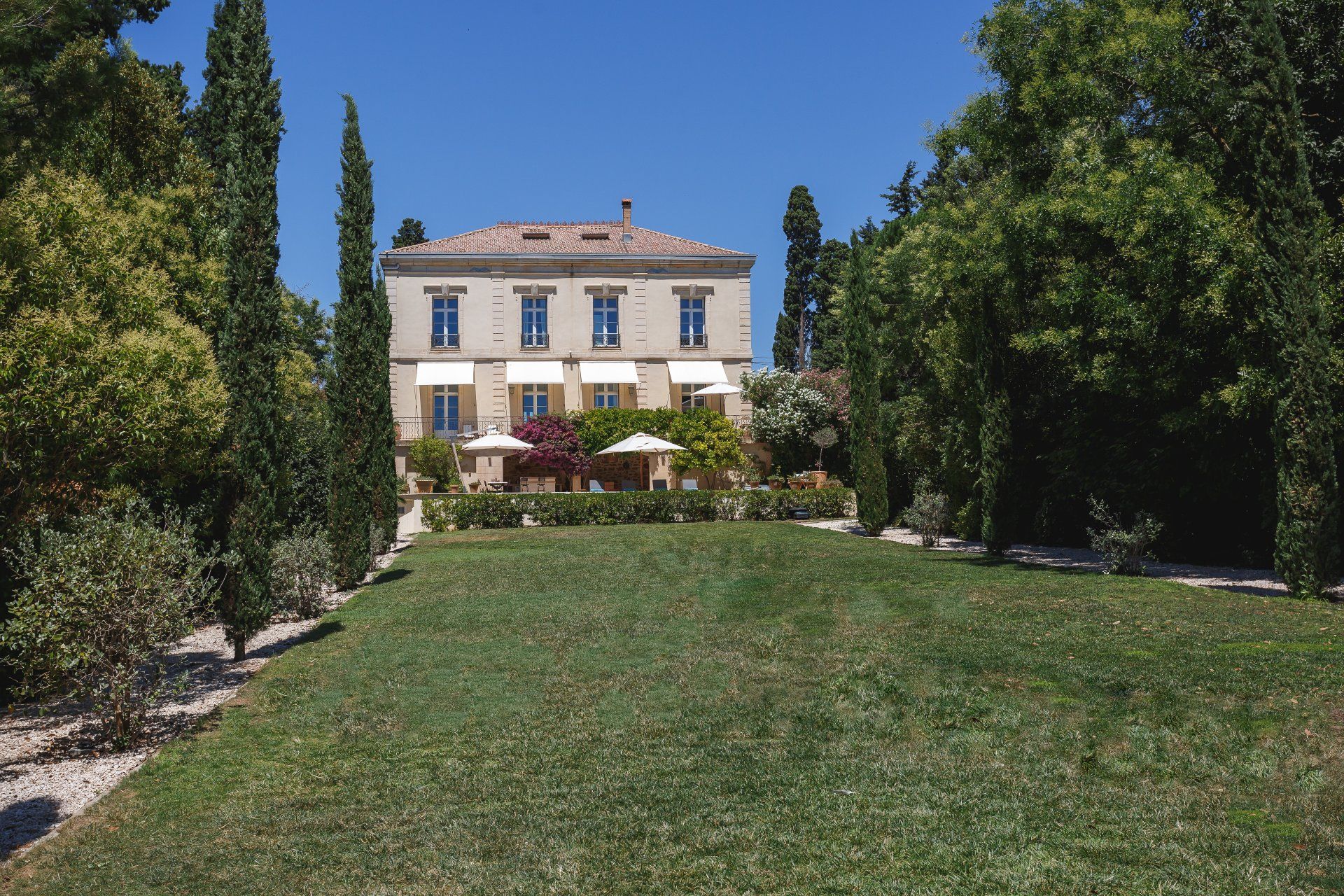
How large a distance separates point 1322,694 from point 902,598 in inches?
221

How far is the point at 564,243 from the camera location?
122 ft

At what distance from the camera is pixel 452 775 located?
20.7 ft

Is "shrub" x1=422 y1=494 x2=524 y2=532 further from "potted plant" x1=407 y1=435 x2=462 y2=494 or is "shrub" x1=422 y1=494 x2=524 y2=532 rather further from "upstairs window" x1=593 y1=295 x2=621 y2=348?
"upstairs window" x1=593 y1=295 x2=621 y2=348

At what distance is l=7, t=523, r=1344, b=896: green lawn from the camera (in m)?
4.73

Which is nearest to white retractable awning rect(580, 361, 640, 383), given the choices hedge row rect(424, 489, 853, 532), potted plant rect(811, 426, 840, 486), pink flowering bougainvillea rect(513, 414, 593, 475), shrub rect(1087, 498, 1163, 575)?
pink flowering bougainvillea rect(513, 414, 593, 475)

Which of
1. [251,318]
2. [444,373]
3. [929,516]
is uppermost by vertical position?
[444,373]

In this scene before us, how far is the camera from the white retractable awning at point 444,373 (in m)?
34.3

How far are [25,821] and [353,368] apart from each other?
992cm

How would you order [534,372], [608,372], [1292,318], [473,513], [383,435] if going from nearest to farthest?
1. [1292,318]
2. [383,435]
3. [473,513]
4. [534,372]
5. [608,372]

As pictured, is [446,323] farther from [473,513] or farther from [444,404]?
[473,513]

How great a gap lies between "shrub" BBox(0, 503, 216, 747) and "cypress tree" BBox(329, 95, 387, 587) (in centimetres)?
682

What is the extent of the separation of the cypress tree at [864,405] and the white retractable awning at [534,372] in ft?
50.4

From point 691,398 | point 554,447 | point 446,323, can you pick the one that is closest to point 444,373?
point 446,323

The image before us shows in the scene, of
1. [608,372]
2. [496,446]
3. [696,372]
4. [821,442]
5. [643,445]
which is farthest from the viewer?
[696,372]
